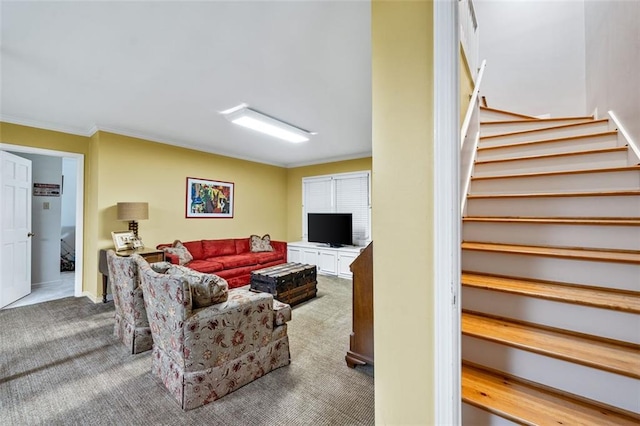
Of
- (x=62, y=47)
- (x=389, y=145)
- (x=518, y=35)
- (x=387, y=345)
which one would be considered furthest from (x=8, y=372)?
(x=518, y=35)

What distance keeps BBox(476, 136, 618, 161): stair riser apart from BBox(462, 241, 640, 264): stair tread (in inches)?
45.2

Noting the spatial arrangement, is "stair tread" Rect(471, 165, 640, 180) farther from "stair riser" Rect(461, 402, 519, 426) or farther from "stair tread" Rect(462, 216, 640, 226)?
"stair riser" Rect(461, 402, 519, 426)

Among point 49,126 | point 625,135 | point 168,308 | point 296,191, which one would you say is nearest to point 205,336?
point 168,308

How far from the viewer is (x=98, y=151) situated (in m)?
3.76

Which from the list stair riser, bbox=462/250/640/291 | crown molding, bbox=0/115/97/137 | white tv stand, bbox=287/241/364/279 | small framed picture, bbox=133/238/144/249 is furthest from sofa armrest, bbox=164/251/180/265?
stair riser, bbox=462/250/640/291

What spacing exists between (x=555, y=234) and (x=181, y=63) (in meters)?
3.10

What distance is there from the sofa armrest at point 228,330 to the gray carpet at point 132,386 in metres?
0.30

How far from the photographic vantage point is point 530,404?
117cm

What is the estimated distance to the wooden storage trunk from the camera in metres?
3.58

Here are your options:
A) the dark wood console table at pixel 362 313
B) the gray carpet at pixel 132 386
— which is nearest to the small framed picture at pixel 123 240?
the gray carpet at pixel 132 386

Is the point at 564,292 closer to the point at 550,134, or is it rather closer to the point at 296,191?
the point at 550,134

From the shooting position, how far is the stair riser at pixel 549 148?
226 cm

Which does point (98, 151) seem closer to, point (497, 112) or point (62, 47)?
point (62, 47)

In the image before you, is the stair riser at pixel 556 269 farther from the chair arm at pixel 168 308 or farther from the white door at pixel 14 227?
the white door at pixel 14 227
